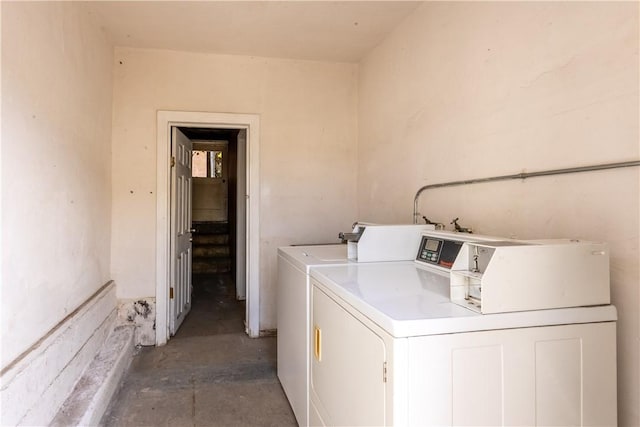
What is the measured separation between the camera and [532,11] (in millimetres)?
1498

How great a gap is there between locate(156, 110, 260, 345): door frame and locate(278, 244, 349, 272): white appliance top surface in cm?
107

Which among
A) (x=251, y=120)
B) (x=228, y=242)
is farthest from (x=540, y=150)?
(x=228, y=242)

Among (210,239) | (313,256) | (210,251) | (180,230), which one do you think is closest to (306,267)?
(313,256)

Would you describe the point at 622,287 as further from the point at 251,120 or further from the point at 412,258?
the point at 251,120

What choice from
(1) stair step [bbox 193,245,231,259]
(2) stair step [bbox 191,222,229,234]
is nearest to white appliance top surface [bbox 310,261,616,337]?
(1) stair step [bbox 193,245,231,259]

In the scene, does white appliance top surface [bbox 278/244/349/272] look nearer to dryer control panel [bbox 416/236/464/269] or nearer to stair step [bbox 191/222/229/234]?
dryer control panel [bbox 416/236/464/269]

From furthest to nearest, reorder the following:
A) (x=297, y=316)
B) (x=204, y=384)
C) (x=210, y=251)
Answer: (x=210, y=251)
(x=204, y=384)
(x=297, y=316)

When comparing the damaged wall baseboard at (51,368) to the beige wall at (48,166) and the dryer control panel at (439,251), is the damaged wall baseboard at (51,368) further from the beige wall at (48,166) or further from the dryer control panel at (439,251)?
the dryer control panel at (439,251)

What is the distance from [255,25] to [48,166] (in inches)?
65.0

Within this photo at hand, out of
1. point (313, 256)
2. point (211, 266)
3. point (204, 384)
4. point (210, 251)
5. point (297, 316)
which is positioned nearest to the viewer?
point (297, 316)

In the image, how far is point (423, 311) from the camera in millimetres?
1010

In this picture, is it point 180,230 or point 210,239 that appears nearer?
point 180,230

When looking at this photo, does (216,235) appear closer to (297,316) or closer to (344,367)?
(297,316)

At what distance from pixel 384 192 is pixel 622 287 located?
1.81 m
